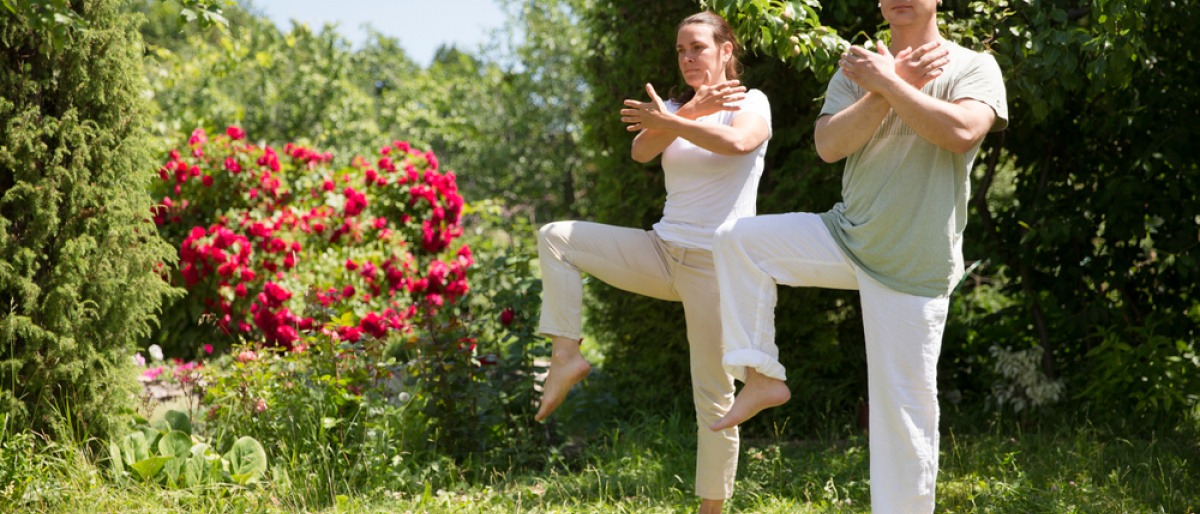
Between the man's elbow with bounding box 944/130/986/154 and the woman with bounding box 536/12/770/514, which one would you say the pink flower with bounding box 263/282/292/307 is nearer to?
the woman with bounding box 536/12/770/514

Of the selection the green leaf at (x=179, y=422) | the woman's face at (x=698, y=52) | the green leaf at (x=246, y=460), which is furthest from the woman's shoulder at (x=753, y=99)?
the green leaf at (x=179, y=422)

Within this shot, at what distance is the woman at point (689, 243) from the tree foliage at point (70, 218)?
5.33 feet

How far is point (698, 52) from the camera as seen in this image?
10.8 ft

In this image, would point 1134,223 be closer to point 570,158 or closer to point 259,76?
point 570,158

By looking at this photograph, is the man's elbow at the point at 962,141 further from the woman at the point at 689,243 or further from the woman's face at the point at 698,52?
the woman's face at the point at 698,52

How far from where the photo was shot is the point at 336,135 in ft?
37.2


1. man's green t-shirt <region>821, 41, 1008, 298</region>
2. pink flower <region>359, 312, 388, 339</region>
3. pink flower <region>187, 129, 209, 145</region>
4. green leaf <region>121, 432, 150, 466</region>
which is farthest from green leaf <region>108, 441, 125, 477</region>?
pink flower <region>187, 129, 209, 145</region>

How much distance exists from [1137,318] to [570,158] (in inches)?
251

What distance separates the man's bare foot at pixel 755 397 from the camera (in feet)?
9.17

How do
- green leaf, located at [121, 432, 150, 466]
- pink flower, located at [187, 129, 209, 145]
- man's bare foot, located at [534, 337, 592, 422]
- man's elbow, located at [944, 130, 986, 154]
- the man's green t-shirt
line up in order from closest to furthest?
man's elbow, located at [944, 130, 986, 154], the man's green t-shirt, man's bare foot, located at [534, 337, 592, 422], green leaf, located at [121, 432, 150, 466], pink flower, located at [187, 129, 209, 145]

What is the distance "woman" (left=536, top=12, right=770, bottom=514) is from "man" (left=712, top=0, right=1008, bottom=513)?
38 centimetres

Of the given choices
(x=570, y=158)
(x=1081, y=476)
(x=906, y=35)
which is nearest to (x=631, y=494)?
(x=1081, y=476)

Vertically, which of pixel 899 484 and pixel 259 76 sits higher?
pixel 259 76

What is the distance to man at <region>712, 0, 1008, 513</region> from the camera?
2736 mm
